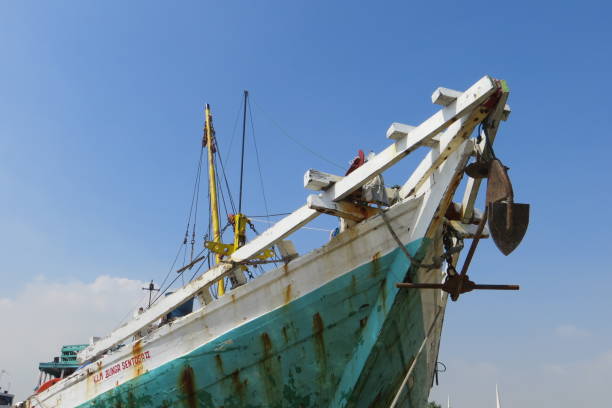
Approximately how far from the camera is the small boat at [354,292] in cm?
580

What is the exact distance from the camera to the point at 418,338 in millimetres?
6875

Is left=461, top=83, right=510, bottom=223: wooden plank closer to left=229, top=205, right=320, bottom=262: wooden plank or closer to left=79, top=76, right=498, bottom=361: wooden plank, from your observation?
left=79, top=76, right=498, bottom=361: wooden plank

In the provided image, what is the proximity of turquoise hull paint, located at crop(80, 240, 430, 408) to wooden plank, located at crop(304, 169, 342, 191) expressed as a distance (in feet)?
3.77

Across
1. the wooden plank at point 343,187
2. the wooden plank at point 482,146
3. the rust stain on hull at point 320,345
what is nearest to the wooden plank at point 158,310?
the wooden plank at point 343,187

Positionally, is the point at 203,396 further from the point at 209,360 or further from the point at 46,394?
the point at 46,394

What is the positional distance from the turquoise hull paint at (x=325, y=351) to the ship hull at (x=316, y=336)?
0.04 ft

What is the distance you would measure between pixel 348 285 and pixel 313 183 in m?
1.39

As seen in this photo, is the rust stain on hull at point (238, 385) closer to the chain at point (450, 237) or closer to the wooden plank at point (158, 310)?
the wooden plank at point (158, 310)

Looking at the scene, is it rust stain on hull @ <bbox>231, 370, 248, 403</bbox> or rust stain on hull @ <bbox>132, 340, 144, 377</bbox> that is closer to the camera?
rust stain on hull @ <bbox>231, 370, 248, 403</bbox>

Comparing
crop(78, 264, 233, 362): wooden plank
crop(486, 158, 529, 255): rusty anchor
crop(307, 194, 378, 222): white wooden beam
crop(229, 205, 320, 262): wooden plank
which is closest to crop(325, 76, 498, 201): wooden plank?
crop(307, 194, 378, 222): white wooden beam

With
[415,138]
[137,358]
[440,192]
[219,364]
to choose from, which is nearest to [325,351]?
[219,364]

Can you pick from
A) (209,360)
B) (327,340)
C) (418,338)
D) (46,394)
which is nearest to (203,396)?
(209,360)

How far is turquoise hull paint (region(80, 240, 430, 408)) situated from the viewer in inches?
248

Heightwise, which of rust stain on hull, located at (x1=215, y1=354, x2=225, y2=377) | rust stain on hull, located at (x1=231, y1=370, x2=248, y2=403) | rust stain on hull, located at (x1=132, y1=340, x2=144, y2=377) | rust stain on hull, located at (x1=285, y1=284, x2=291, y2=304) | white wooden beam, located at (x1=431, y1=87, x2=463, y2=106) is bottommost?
rust stain on hull, located at (x1=231, y1=370, x2=248, y2=403)
